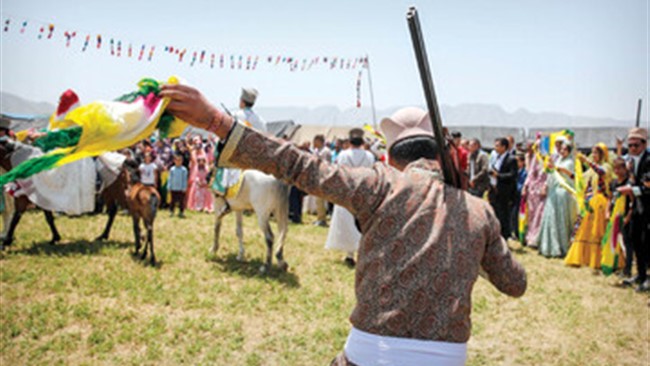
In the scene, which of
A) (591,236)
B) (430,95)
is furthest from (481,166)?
(430,95)

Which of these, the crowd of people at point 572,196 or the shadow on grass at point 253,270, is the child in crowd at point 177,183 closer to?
the shadow on grass at point 253,270

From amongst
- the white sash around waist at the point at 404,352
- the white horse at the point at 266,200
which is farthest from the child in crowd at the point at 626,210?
the white sash around waist at the point at 404,352

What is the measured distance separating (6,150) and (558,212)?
9.68m

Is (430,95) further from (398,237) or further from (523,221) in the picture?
(523,221)

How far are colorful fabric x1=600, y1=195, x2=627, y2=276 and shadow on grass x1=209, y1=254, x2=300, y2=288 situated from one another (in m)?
4.84

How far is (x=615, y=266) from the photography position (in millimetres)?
7543

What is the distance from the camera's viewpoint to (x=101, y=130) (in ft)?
6.01

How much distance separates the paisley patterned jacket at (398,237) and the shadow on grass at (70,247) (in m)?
7.00

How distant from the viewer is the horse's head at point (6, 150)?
24.5 feet

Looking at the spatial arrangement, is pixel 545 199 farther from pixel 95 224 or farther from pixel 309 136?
pixel 309 136

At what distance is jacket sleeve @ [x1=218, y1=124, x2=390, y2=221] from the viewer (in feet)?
5.74

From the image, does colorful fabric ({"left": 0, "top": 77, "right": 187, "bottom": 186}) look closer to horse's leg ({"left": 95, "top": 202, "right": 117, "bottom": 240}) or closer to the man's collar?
the man's collar

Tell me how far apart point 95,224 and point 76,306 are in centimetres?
530

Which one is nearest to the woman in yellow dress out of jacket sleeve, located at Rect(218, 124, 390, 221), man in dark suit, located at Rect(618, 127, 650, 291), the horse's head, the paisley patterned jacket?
man in dark suit, located at Rect(618, 127, 650, 291)
